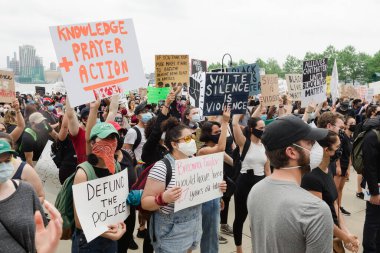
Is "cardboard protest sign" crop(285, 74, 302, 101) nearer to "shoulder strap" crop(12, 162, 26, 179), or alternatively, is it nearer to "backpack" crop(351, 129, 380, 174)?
"backpack" crop(351, 129, 380, 174)

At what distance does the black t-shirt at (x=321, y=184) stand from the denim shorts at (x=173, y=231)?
109 centimetres

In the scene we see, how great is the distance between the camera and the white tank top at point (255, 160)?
4469 mm

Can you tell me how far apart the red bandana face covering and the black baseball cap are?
1.34 m

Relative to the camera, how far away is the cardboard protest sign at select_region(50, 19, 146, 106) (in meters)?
3.54

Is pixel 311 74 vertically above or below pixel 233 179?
above

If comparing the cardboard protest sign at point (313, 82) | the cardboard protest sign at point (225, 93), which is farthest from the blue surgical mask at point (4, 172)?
the cardboard protest sign at point (313, 82)

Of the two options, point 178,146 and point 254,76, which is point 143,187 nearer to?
point 178,146

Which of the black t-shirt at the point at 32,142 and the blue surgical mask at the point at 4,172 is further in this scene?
the black t-shirt at the point at 32,142

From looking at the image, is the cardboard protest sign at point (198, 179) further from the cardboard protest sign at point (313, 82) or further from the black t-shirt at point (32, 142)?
the cardboard protest sign at point (313, 82)

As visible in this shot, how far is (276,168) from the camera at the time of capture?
209 centimetres

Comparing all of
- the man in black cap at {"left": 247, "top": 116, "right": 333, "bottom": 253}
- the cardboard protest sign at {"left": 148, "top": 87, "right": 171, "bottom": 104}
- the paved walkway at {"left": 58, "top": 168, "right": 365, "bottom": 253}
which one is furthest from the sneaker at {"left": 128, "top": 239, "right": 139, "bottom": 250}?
the cardboard protest sign at {"left": 148, "top": 87, "right": 171, "bottom": 104}

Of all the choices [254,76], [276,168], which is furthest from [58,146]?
[254,76]

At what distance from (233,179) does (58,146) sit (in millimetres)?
2460

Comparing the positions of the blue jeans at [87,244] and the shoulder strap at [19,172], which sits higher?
the shoulder strap at [19,172]
